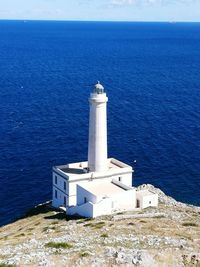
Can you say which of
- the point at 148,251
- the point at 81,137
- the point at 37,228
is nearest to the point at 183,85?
the point at 81,137

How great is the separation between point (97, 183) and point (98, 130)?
6.85 metres

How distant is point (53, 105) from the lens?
14250 centimetres

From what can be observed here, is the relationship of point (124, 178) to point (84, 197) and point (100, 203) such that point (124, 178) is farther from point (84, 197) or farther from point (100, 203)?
point (100, 203)

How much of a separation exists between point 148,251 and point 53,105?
106 metres

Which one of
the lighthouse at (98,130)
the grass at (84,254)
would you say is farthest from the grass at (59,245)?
the lighthouse at (98,130)

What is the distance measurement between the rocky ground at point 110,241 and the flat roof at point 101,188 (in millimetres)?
4046

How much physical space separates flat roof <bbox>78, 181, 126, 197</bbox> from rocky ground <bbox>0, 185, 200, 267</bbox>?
4046mm

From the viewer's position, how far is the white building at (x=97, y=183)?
190 feet

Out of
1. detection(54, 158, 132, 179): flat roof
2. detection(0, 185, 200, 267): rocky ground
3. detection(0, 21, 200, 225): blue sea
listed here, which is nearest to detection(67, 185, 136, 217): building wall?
detection(0, 185, 200, 267): rocky ground

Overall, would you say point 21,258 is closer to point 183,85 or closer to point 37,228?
point 37,228

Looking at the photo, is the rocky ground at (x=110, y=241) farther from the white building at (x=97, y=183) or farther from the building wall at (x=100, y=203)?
the white building at (x=97, y=183)

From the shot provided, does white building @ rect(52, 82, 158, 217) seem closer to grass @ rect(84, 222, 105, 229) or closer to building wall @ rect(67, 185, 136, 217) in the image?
building wall @ rect(67, 185, 136, 217)

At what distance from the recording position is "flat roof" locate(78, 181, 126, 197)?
59.2 m

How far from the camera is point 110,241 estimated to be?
4269cm
